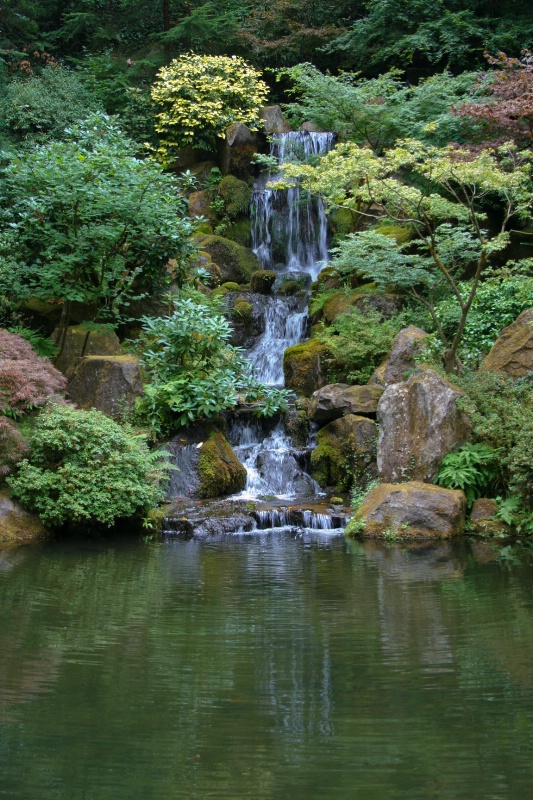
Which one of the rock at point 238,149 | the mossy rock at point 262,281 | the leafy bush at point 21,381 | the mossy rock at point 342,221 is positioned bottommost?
the leafy bush at point 21,381

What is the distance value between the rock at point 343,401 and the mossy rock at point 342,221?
242 inches

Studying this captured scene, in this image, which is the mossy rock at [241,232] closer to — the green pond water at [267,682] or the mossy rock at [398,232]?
the mossy rock at [398,232]

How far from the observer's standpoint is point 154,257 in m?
15.6

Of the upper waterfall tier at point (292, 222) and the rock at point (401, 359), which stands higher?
the upper waterfall tier at point (292, 222)

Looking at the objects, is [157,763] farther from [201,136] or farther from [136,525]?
[201,136]

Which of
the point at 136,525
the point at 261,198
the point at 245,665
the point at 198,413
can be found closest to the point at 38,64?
the point at 261,198

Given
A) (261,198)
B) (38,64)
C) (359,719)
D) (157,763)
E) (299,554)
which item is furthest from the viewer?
(38,64)

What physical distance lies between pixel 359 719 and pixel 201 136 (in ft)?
63.5

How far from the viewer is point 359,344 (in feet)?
48.5

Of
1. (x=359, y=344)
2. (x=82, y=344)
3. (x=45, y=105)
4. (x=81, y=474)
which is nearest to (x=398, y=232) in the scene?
(x=359, y=344)

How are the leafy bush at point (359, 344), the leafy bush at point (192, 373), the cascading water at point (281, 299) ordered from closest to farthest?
the leafy bush at point (192, 373)
the cascading water at point (281, 299)
the leafy bush at point (359, 344)

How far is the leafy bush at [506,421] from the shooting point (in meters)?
10.9

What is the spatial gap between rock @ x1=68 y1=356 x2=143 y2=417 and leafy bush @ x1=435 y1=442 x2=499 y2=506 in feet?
16.7

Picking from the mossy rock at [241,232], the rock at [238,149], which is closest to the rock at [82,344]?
the mossy rock at [241,232]
